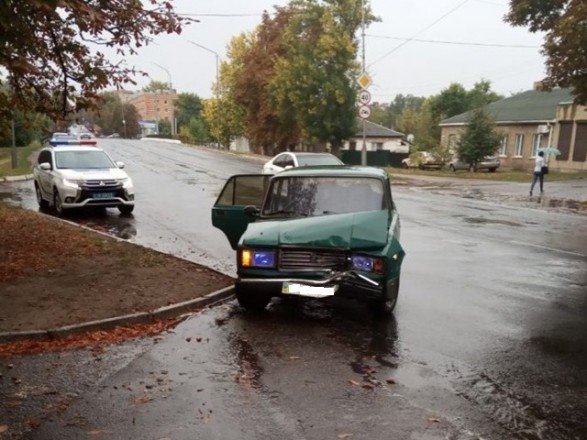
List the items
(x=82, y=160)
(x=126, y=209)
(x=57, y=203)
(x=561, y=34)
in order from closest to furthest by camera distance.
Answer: (x=57, y=203) → (x=126, y=209) → (x=82, y=160) → (x=561, y=34)

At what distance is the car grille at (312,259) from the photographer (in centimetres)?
614

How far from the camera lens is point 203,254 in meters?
10.3

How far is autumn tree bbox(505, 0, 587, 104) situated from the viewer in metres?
18.0

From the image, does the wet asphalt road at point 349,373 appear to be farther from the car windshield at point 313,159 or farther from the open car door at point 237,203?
the car windshield at point 313,159

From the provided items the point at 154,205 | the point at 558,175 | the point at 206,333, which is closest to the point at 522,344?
the point at 206,333

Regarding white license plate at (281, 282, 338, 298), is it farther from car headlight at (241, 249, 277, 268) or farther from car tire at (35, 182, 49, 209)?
car tire at (35, 182, 49, 209)

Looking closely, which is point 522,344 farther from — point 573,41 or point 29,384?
point 573,41

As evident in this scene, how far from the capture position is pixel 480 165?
38.9 m

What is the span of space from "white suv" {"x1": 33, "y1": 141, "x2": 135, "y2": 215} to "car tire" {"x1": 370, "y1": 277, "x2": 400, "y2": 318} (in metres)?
9.84

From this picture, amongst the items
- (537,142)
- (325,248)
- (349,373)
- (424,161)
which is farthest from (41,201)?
(537,142)

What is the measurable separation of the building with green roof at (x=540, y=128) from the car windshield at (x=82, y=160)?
27.9m

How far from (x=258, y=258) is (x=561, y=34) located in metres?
16.9

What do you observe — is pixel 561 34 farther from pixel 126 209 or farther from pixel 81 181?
pixel 81 181

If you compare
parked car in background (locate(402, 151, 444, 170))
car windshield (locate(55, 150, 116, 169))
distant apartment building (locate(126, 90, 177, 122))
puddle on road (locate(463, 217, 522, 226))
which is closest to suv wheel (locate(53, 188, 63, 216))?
car windshield (locate(55, 150, 116, 169))
